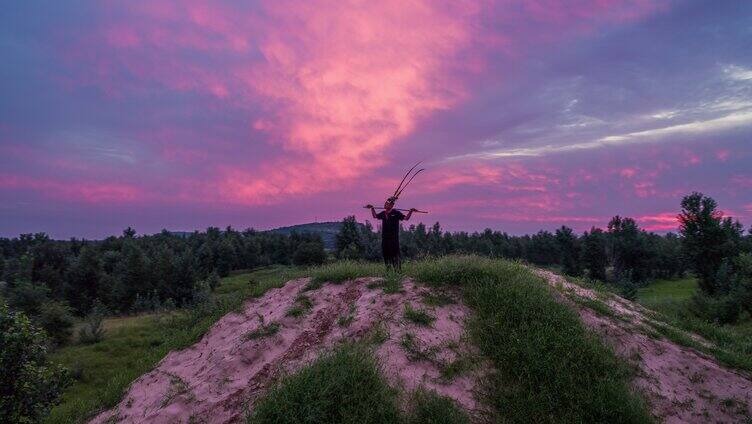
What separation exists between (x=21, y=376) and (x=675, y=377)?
38.2 feet

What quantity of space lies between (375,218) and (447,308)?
3.84 meters

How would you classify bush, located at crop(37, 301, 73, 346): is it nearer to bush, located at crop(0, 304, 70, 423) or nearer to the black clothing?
bush, located at crop(0, 304, 70, 423)

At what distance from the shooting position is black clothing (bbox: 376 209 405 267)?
453 inches

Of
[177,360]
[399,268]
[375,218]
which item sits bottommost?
[177,360]

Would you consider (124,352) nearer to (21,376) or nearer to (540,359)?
(21,376)

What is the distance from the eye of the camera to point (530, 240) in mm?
77688

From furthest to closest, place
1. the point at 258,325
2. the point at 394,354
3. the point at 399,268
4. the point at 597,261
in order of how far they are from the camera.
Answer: the point at 597,261 < the point at 399,268 < the point at 258,325 < the point at 394,354

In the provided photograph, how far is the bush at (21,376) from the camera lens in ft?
22.7

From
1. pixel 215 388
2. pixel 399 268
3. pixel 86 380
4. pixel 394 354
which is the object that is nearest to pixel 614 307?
pixel 399 268

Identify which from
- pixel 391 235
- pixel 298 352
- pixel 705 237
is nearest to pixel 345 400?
pixel 298 352

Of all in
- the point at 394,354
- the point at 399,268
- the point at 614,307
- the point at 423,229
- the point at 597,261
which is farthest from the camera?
the point at 423,229

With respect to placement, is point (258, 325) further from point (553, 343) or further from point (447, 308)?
point (553, 343)

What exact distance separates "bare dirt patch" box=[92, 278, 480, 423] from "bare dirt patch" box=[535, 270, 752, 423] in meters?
3.11

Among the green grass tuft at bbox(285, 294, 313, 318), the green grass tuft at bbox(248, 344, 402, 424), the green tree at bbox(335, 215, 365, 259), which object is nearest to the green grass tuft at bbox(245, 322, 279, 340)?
the green grass tuft at bbox(285, 294, 313, 318)
